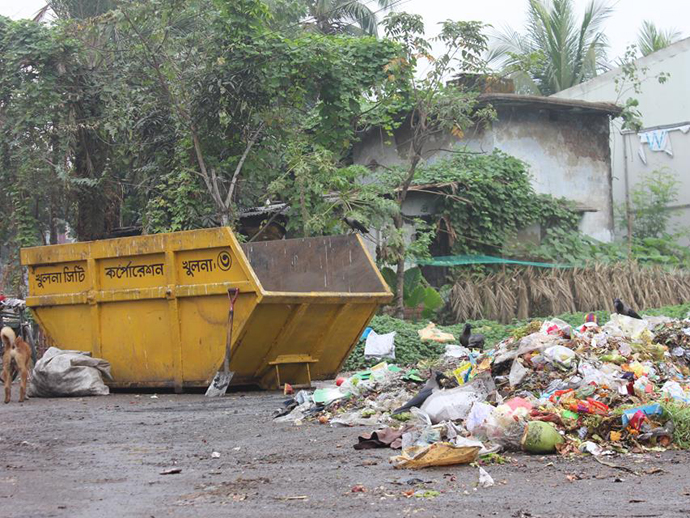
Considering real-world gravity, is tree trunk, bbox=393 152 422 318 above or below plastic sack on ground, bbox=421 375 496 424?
above

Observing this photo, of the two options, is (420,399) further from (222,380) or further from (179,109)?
(179,109)

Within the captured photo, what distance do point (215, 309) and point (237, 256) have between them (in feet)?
2.01

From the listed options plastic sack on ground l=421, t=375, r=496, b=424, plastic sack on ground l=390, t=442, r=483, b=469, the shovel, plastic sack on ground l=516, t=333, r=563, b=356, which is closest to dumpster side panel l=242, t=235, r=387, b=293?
the shovel

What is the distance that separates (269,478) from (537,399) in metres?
2.56

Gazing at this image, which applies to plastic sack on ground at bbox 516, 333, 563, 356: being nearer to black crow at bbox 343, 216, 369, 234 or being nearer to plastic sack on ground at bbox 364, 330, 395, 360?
plastic sack on ground at bbox 364, 330, 395, 360

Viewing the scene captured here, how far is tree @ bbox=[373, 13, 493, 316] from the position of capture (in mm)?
15734

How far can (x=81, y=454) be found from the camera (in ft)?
20.4

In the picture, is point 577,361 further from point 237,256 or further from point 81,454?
point 81,454

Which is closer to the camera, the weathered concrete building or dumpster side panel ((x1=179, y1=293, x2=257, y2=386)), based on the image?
dumpster side panel ((x1=179, y1=293, x2=257, y2=386))

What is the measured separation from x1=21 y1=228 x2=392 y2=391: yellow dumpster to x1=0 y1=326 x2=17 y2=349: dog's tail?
40.4 inches

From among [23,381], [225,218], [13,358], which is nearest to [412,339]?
[225,218]

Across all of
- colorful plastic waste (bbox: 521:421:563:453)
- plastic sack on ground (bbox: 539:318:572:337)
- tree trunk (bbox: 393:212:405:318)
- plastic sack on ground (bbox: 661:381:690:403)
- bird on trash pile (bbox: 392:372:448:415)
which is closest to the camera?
colorful plastic waste (bbox: 521:421:563:453)

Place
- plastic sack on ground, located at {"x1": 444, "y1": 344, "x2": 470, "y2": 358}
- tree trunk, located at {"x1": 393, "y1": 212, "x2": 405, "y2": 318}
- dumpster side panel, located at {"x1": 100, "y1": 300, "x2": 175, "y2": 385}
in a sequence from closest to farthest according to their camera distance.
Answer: dumpster side panel, located at {"x1": 100, "y1": 300, "x2": 175, "y2": 385} < plastic sack on ground, located at {"x1": 444, "y1": 344, "x2": 470, "y2": 358} < tree trunk, located at {"x1": 393, "y1": 212, "x2": 405, "y2": 318}

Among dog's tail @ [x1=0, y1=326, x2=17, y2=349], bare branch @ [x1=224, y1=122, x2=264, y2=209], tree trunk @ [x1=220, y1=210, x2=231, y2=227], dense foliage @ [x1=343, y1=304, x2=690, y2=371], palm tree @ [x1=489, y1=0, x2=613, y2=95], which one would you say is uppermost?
palm tree @ [x1=489, y1=0, x2=613, y2=95]
